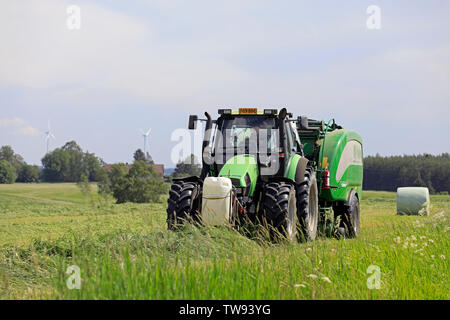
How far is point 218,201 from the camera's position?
877 centimetres

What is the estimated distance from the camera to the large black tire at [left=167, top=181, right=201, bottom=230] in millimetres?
9234

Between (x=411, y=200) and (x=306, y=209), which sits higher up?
(x=306, y=209)

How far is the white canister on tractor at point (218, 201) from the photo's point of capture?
28.7ft

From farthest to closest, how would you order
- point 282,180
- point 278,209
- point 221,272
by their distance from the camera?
point 282,180 < point 278,209 < point 221,272

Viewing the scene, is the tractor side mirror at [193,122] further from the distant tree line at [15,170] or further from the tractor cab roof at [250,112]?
the distant tree line at [15,170]

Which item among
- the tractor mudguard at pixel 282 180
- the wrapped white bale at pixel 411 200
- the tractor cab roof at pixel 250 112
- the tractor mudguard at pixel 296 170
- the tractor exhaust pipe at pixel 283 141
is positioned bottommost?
the wrapped white bale at pixel 411 200

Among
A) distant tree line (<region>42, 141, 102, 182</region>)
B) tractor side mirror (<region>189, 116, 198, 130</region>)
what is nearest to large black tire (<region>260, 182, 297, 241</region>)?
tractor side mirror (<region>189, 116, 198, 130</region>)

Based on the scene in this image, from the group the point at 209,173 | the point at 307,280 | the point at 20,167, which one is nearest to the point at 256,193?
the point at 209,173

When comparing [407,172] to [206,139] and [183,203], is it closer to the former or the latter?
[206,139]

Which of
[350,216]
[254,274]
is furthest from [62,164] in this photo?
[254,274]

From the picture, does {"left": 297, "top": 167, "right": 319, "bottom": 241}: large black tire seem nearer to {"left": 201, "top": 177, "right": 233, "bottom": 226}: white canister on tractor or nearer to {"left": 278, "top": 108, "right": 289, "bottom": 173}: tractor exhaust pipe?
{"left": 278, "top": 108, "right": 289, "bottom": 173}: tractor exhaust pipe

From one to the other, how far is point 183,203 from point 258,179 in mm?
1509

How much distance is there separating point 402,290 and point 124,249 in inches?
120

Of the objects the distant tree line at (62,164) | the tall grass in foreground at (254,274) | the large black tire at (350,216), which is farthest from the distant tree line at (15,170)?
the tall grass in foreground at (254,274)
